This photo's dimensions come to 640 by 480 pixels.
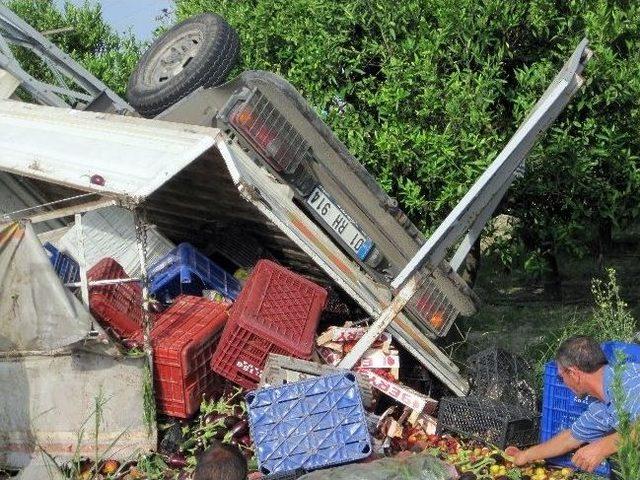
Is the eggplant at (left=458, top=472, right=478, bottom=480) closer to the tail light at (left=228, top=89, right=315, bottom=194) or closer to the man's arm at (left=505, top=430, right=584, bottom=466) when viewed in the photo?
the man's arm at (left=505, top=430, right=584, bottom=466)

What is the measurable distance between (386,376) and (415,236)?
4.05 ft

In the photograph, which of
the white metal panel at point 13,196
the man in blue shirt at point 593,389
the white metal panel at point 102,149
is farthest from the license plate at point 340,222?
the white metal panel at point 13,196

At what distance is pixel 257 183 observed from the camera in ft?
22.1

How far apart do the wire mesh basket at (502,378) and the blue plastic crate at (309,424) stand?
142 centimetres

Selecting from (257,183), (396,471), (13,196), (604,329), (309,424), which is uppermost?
(604,329)

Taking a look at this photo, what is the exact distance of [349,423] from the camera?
20.8 ft

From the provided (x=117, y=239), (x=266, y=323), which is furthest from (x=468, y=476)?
(x=117, y=239)

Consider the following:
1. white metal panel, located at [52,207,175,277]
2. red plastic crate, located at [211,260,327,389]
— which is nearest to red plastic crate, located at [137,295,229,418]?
red plastic crate, located at [211,260,327,389]

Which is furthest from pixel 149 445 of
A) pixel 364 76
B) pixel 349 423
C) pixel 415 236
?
pixel 364 76

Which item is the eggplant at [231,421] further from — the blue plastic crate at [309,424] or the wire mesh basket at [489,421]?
the wire mesh basket at [489,421]

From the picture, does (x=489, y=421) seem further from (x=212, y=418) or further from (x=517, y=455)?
(x=212, y=418)

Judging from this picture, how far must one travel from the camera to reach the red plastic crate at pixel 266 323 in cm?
686

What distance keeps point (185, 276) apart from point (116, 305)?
0.76 m

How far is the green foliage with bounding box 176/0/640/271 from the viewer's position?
889 centimetres
